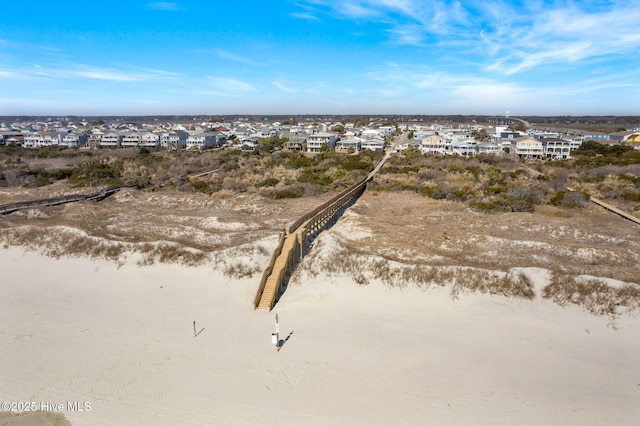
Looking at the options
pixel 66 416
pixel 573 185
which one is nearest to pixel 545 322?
pixel 66 416

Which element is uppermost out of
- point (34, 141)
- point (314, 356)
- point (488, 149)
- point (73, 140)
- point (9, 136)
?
point (9, 136)

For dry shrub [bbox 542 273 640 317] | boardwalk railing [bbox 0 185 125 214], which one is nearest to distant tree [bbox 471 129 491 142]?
boardwalk railing [bbox 0 185 125 214]

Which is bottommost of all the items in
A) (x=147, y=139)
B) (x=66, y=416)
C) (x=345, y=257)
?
(x=66, y=416)

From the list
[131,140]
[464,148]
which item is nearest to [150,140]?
[131,140]

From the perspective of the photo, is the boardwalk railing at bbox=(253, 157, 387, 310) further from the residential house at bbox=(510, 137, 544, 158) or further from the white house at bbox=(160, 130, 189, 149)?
the white house at bbox=(160, 130, 189, 149)

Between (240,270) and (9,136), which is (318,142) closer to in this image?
(240,270)

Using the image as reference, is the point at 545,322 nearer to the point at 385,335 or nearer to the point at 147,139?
the point at 385,335
